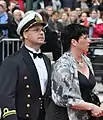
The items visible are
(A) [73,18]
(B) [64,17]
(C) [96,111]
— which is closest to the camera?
(C) [96,111]

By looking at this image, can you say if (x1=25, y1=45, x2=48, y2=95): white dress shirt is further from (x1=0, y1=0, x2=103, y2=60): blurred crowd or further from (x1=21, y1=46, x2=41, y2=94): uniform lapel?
(x1=0, y1=0, x2=103, y2=60): blurred crowd

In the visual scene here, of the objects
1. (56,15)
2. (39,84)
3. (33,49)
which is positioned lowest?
(56,15)

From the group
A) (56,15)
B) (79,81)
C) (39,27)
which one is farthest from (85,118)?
(56,15)

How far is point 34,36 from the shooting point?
16.3 ft

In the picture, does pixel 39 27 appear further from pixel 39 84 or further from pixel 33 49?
pixel 39 84

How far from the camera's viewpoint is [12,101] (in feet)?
15.6

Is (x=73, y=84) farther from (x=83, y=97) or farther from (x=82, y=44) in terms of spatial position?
(x=82, y=44)

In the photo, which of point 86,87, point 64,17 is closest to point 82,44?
point 86,87

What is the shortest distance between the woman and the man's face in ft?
0.84

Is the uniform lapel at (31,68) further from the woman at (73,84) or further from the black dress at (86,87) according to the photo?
the black dress at (86,87)

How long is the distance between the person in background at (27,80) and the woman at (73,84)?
263mm

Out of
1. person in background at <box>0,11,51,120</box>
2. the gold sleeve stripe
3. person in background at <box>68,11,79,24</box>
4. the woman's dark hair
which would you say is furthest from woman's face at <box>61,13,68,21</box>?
the gold sleeve stripe

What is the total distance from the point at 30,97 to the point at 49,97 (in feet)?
0.59

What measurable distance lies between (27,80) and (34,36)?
43 cm
